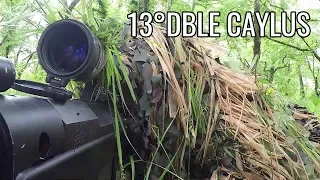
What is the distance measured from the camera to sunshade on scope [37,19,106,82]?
4.79 feet

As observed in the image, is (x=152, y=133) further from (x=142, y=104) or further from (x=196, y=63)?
(x=196, y=63)

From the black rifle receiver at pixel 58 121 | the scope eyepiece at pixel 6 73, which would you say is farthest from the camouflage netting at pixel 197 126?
the scope eyepiece at pixel 6 73

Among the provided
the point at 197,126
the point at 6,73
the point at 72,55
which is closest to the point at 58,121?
the point at 6,73

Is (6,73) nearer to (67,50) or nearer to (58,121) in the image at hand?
(58,121)

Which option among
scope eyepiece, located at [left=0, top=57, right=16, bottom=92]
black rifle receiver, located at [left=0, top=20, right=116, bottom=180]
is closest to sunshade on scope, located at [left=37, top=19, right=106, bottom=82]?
black rifle receiver, located at [left=0, top=20, right=116, bottom=180]

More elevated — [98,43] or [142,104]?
[98,43]

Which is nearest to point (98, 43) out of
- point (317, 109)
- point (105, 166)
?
point (105, 166)

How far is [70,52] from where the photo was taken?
1592 millimetres

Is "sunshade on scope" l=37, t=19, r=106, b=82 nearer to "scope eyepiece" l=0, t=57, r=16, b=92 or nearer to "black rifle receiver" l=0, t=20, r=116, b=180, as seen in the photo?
"black rifle receiver" l=0, t=20, r=116, b=180

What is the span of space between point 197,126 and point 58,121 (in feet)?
2.49

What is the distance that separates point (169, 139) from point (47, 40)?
669 millimetres

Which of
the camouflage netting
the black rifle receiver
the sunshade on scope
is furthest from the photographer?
the camouflage netting

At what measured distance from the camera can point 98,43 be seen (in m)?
1.52

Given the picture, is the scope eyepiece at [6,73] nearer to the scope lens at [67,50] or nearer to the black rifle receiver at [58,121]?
the black rifle receiver at [58,121]
